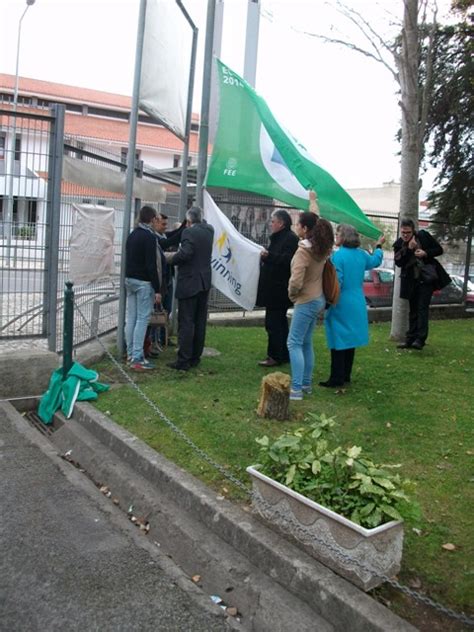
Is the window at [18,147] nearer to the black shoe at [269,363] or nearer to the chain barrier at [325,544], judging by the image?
the chain barrier at [325,544]

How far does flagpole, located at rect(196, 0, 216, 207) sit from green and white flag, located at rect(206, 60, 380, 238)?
636mm

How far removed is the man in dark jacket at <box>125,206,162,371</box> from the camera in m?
6.90

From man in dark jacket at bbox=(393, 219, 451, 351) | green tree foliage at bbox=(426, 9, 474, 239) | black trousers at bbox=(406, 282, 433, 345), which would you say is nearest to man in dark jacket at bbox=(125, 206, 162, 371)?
man in dark jacket at bbox=(393, 219, 451, 351)

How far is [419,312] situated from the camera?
29.7 ft

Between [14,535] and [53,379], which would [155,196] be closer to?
[53,379]

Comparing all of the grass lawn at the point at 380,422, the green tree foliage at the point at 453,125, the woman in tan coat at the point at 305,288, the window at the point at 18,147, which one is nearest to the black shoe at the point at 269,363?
the grass lawn at the point at 380,422

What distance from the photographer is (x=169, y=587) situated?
126 inches

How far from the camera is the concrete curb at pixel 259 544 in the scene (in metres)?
2.82

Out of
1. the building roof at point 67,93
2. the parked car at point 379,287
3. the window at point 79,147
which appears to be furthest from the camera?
the building roof at point 67,93

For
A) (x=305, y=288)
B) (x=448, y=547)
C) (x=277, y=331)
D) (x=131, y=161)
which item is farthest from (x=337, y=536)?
(x=131, y=161)

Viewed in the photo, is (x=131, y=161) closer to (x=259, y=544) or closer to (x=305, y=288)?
(x=305, y=288)

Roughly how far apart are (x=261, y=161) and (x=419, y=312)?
343 centimetres

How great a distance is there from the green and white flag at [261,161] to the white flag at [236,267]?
25.6 inches

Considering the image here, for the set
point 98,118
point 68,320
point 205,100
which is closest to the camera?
point 68,320
